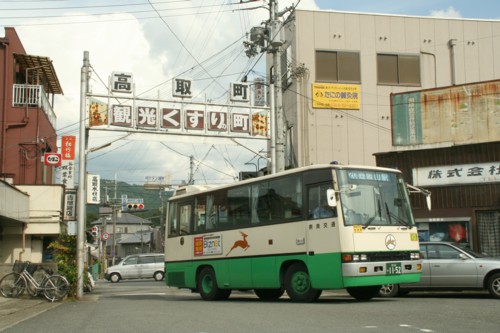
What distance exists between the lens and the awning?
2950 cm

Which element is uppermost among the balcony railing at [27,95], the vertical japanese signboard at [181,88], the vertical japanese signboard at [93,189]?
the balcony railing at [27,95]

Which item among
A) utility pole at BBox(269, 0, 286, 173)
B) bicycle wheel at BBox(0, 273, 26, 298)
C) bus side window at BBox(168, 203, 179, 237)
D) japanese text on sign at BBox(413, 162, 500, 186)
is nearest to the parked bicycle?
bicycle wheel at BBox(0, 273, 26, 298)

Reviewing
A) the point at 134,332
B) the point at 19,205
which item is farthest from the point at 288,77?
the point at 134,332

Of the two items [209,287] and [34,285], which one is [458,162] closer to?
[209,287]

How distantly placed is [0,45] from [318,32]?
55.5ft

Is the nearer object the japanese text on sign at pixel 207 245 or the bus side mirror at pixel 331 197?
the bus side mirror at pixel 331 197

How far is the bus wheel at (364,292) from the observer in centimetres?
1491

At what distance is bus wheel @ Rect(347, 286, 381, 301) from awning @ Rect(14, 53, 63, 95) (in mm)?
21012

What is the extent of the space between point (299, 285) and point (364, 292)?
1.90 m

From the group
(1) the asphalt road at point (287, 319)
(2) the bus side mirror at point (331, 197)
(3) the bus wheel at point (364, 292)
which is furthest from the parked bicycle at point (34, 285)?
(2) the bus side mirror at point (331, 197)

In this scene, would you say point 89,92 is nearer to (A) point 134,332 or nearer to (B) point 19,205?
(B) point 19,205

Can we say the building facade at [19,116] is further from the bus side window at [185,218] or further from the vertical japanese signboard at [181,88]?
the bus side window at [185,218]

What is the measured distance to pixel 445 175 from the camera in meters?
21.8

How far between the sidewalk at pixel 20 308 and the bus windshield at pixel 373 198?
24.5 ft
